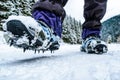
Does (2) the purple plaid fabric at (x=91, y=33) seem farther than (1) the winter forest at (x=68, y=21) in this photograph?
No

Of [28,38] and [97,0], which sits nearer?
[28,38]

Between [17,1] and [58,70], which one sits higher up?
[17,1]

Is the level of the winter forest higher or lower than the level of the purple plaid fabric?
higher

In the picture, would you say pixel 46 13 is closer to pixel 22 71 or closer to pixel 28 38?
pixel 28 38

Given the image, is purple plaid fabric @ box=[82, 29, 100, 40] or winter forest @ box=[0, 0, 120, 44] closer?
purple plaid fabric @ box=[82, 29, 100, 40]

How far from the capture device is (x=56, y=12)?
2.05m

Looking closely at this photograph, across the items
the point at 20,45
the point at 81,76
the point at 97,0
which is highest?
the point at 97,0

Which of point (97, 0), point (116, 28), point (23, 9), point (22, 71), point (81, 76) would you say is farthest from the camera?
point (23, 9)

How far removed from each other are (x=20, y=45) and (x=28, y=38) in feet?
0.23

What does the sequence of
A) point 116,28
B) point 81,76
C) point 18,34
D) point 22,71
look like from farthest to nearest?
point 116,28 → point 18,34 → point 22,71 → point 81,76

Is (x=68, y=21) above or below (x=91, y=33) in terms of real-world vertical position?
above

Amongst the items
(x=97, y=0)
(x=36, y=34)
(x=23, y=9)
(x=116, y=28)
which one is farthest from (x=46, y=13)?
(x=23, y=9)

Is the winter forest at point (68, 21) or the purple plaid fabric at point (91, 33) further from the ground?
the winter forest at point (68, 21)

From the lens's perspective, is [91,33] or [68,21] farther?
[68,21]
